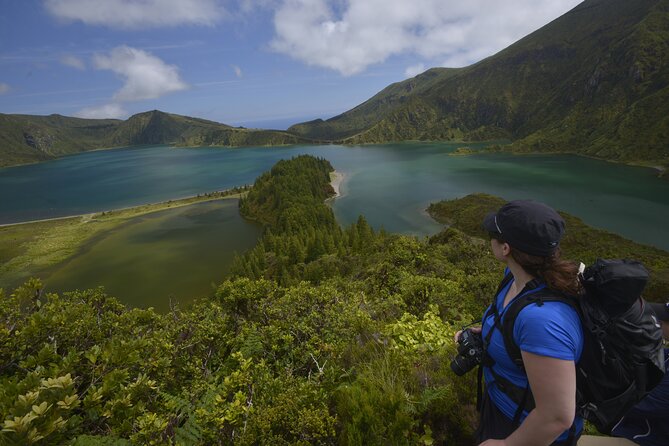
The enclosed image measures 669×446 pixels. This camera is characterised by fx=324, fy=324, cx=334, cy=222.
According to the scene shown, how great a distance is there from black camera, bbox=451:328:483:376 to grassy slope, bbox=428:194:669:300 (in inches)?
1053

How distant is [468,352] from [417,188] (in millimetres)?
100953

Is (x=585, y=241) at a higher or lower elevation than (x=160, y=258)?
lower

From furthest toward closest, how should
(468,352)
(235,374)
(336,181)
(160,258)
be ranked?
(336,181)
(160,258)
(235,374)
(468,352)

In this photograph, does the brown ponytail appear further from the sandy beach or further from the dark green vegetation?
the sandy beach

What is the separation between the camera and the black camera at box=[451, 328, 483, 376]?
11.1 ft

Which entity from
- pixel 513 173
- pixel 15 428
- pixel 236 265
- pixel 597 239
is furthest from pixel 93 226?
pixel 513 173

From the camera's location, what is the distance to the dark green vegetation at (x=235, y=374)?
3.41 meters

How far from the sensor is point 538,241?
250cm

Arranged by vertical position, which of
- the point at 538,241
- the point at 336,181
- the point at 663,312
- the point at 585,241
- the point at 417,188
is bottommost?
the point at 585,241

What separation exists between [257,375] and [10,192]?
19794cm

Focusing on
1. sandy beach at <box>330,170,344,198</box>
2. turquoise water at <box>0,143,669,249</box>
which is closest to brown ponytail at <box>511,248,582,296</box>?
turquoise water at <box>0,143,669,249</box>

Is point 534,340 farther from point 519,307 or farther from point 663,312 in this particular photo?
point 663,312

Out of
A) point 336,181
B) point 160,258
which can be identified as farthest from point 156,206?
point 336,181

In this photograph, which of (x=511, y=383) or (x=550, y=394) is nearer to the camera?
(x=550, y=394)
